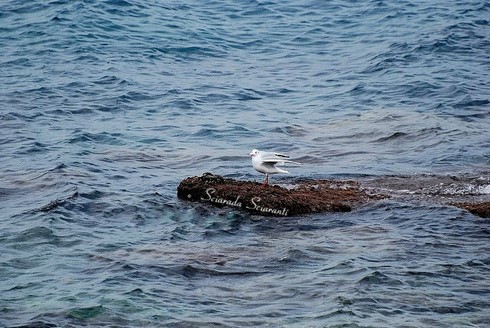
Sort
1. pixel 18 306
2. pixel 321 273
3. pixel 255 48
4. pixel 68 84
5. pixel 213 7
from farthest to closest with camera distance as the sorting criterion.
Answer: pixel 213 7
pixel 255 48
pixel 68 84
pixel 321 273
pixel 18 306

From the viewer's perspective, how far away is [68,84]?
2198cm

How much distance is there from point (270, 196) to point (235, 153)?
423 centimetres

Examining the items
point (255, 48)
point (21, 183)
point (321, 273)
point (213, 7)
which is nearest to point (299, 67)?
point (255, 48)

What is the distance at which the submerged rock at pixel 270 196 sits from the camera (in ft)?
41.3

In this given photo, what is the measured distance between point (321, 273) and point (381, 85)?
11.4 meters

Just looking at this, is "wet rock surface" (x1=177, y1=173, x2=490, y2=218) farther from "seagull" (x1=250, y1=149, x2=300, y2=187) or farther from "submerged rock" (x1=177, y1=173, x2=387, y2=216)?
"seagull" (x1=250, y1=149, x2=300, y2=187)

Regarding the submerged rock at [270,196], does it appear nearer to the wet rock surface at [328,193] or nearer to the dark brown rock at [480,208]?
the wet rock surface at [328,193]

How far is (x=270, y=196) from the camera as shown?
41.4ft

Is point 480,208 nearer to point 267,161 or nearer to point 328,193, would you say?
point 328,193

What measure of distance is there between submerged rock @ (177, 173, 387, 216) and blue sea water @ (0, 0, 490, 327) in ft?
0.58

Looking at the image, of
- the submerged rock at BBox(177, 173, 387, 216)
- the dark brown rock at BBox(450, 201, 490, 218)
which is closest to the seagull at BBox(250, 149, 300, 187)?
the submerged rock at BBox(177, 173, 387, 216)

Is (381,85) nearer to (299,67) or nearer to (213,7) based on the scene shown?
(299,67)

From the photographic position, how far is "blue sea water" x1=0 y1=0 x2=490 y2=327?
10.2 m

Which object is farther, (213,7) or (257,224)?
(213,7)
